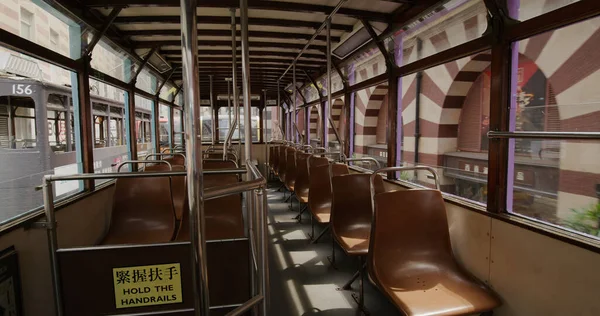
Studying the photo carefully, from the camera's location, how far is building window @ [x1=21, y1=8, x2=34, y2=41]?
2.29m

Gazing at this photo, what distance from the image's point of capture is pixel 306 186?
15.8 feet

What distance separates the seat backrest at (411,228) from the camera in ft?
6.97

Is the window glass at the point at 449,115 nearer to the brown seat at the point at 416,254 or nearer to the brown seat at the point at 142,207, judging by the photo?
the brown seat at the point at 416,254

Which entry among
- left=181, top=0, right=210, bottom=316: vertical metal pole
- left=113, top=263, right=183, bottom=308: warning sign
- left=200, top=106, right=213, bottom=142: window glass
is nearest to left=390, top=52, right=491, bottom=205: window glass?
left=113, top=263, right=183, bottom=308: warning sign

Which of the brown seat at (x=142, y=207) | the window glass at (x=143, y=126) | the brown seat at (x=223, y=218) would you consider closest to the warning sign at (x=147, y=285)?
the brown seat at (x=223, y=218)

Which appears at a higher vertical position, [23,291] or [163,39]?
[163,39]

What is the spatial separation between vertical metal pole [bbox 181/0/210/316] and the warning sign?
674mm

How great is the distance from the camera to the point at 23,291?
216 cm

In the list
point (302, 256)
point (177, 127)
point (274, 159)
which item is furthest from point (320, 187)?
point (177, 127)

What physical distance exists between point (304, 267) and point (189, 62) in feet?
9.05

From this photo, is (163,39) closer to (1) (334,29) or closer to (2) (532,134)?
(1) (334,29)

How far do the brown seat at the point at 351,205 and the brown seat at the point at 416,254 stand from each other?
0.64m

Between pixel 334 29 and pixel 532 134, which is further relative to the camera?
pixel 334 29

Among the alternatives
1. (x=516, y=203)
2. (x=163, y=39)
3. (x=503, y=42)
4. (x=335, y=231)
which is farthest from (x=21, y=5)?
(x=516, y=203)
